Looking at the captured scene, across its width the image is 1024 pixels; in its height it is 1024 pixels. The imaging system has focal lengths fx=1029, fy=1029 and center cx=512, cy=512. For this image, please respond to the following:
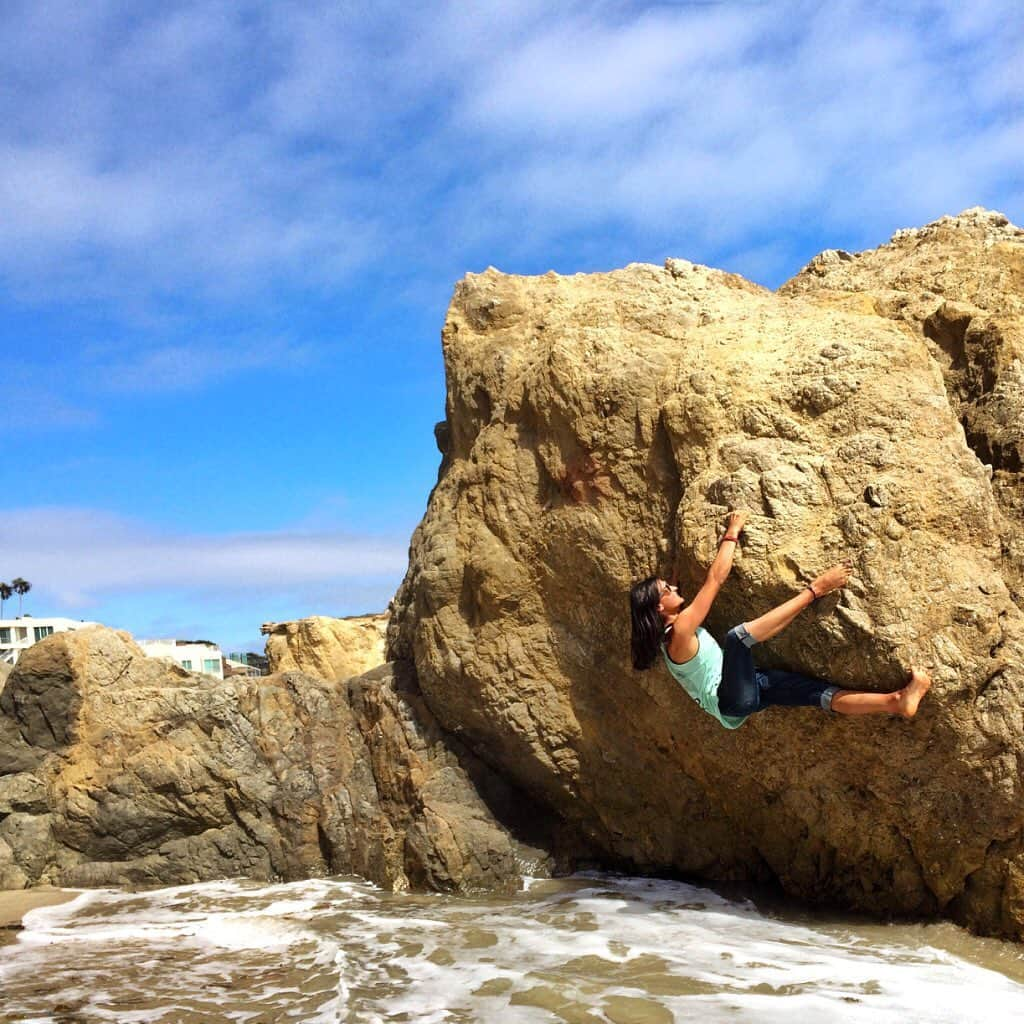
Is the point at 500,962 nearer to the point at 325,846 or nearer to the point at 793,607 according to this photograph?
the point at 793,607

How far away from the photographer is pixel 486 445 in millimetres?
6781

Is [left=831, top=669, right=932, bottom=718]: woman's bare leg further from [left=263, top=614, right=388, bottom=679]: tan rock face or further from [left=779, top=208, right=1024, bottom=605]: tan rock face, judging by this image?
[left=263, top=614, right=388, bottom=679]: tan rock face

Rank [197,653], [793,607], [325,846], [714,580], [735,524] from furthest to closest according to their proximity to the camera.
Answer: [197,653] < [325,846] < [735,524] < [714,580] < [793,607]

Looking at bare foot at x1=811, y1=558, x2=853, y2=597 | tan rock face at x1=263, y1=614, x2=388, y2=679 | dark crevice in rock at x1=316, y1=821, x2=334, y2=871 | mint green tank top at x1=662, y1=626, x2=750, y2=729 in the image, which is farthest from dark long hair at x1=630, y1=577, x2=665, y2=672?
tan rock face at x1=263, y1=614, x2=388, y2=679

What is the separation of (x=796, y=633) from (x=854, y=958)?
146 cm

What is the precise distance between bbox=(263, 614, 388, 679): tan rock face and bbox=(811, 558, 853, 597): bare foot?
286 inches

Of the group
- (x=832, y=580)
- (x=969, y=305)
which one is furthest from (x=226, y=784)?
(x=969, y=305)

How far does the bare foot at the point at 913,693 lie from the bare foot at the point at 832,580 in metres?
0.51

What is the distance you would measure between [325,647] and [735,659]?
7584mm

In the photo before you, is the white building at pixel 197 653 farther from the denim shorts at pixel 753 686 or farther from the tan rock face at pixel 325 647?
the denim shorts at pixel 753 686

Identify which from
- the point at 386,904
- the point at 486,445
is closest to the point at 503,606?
the point at 486,445

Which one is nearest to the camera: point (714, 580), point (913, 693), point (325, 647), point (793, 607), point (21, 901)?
point (913, 693)

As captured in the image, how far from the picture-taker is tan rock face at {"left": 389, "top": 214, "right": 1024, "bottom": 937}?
4836 millimetres

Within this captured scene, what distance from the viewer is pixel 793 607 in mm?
4723
